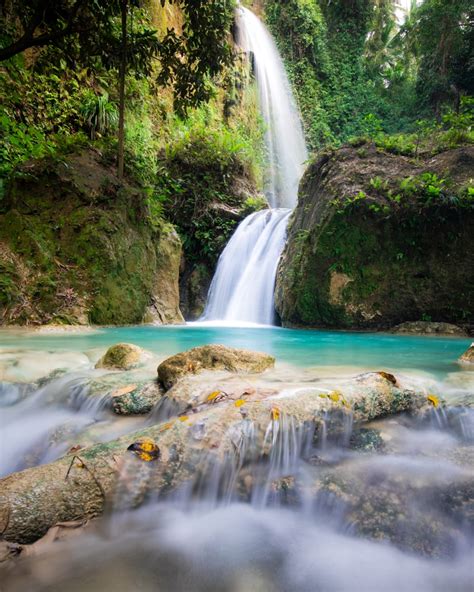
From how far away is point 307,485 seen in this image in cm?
178

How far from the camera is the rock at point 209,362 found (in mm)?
2695

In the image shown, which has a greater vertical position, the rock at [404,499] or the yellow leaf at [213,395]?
the yellow leaf at [213,395]

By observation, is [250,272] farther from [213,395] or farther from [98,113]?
[213,395]

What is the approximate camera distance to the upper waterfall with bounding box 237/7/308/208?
1919cm

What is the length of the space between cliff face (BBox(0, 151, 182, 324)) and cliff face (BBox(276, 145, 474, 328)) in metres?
3.35

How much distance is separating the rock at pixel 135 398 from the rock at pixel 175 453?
569 mm

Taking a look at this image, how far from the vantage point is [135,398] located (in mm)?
2553

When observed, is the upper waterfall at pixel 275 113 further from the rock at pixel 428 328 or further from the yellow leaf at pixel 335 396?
the yellow leaf at pixel 335 396

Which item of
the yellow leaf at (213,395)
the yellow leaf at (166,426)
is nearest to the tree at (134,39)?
the yellow leaf at (213,395)

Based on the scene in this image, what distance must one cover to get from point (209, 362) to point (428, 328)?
17.9 feet

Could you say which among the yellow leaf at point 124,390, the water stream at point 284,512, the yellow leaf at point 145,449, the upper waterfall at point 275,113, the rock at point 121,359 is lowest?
the water stream at point 284,512

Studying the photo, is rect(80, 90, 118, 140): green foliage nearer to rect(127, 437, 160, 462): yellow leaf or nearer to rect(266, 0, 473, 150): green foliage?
rect(127, 437, 160, 462): yellow leaf

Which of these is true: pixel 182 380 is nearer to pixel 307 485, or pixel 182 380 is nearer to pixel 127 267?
pixel 307 485

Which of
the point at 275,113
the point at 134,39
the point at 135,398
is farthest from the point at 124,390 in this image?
the point at 275,113
